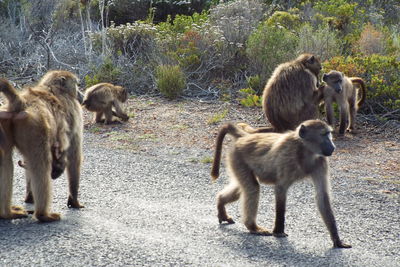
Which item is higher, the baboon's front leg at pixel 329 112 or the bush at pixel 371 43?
the bush at pixel 371 43

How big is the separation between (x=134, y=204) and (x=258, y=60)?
7153mm

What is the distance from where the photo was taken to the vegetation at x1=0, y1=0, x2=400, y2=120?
12930mm

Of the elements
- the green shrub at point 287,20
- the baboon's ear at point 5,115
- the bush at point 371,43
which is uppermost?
the baboon's ear at point 5,115

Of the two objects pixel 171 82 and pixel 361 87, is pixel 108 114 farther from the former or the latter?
pixel 361 87

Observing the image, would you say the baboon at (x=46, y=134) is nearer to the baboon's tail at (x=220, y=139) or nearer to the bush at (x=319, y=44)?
the baboon's tail at (x=220, y=139)

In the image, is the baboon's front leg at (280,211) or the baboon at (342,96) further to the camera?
the baboon at (342,96)

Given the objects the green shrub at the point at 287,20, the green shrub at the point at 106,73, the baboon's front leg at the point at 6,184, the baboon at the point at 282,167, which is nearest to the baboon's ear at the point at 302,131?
the baboon at the point at 282,167

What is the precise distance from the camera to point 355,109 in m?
11.0

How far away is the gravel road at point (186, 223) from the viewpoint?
213 inches

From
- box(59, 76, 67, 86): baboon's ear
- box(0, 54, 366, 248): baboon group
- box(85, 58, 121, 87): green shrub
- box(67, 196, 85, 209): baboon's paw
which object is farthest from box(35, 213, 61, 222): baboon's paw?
box(85, 58, 121, 87): green shrub

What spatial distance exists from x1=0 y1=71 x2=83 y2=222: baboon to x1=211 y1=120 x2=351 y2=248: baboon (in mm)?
1612

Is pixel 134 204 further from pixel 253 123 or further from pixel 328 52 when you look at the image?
pixel 328 52

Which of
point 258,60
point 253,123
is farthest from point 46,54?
point 253,123

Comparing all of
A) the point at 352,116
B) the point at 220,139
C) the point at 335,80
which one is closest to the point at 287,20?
the point at 352,116
